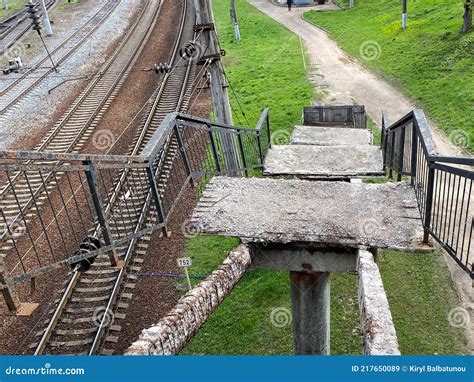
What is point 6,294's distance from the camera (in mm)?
5215

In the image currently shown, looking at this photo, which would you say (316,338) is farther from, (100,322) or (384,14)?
(384,14)

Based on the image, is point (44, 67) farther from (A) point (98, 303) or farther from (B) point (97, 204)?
(B) point (97, 204)

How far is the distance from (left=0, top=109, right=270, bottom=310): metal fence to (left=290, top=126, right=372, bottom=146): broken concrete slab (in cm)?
129

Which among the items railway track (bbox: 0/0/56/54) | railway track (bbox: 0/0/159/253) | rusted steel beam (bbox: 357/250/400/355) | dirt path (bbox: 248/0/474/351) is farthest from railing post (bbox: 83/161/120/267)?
railway track (bbox: 0/0/56/54)

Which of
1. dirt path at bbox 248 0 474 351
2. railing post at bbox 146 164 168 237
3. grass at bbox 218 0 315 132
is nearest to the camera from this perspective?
railing post at bbox 146 164 168 237

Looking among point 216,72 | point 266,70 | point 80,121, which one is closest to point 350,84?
point 266,70

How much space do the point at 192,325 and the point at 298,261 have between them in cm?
231

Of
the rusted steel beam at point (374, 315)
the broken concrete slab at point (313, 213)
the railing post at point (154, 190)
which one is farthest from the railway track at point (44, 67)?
the rusted steel beam at point (374, 315)

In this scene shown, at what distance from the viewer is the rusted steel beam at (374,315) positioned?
4133mm

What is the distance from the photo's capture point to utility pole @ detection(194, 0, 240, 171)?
10.8 meters

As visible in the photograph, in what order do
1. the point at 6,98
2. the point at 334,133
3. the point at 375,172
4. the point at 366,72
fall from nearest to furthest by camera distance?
1. the point at 375,172
2. the point at 334,133
3. the point at 6,98
4. the point at 366,72

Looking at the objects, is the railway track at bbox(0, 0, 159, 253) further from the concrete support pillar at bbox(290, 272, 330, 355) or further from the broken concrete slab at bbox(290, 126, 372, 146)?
the broken concrete slab at bbox(290, 126, 372, 146)

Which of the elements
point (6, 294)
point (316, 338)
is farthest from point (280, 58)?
point (6, 294)

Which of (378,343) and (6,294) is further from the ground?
(6,294)
